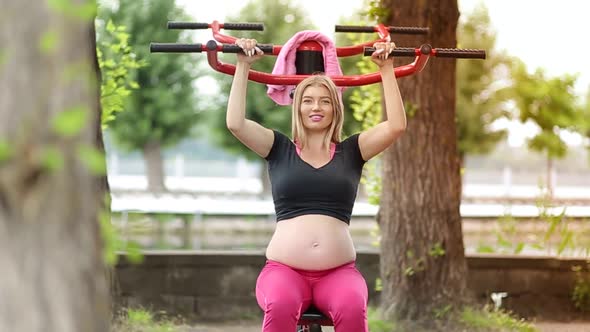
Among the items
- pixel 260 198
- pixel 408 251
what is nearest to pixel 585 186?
pixel 260 198

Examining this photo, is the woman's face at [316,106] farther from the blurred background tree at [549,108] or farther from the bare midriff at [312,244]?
the blurred background tree at [549,108]

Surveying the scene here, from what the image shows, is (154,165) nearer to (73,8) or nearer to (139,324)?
(139,324)

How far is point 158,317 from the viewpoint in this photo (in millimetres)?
6734

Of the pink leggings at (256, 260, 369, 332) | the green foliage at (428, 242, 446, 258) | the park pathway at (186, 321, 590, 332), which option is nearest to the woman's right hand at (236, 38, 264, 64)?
the pink leggings at (256, 260, 369, 332)

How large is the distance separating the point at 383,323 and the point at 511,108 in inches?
638

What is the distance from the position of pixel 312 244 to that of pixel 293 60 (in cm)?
111

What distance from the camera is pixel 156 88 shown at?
2303 cm

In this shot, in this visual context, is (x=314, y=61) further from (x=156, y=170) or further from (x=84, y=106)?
(x=156, y=170)

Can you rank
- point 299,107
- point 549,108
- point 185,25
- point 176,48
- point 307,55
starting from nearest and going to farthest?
point 176,48
point 299,107
point 307,55
point 185,25
point 549,108

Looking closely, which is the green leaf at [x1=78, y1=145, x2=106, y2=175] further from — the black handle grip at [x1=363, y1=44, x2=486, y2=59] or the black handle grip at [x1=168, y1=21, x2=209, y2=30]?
the black handle grip at [x1=168, y1=21, x2=209, y2=30]

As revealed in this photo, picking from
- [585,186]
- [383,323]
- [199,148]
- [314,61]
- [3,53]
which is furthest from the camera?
[199,148]

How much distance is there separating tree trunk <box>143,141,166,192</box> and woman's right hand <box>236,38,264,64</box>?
20039 millimetres

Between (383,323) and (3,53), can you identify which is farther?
(383,323)

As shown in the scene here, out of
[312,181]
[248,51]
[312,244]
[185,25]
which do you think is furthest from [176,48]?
[185,25]
